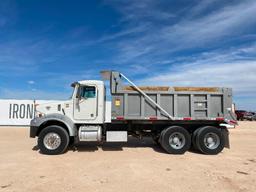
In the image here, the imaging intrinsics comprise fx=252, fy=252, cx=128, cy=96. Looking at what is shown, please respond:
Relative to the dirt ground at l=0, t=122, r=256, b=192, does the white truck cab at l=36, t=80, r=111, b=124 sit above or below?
above

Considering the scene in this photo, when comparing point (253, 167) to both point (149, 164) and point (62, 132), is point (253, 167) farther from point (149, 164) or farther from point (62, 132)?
point (62, 132)

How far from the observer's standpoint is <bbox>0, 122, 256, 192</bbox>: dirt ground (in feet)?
19.0

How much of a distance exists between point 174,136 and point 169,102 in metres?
1.38

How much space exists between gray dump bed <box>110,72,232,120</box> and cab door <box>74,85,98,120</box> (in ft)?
2.55

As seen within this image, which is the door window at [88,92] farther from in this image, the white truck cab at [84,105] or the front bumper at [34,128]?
the front bumper at [34,128]

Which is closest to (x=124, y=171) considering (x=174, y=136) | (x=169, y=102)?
(x=174, y=136)

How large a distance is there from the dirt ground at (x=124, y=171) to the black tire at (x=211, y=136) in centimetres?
30

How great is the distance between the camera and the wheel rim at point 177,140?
32.9 ft

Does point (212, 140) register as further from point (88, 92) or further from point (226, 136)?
point (88, 92)

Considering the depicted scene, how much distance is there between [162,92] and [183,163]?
3102mm

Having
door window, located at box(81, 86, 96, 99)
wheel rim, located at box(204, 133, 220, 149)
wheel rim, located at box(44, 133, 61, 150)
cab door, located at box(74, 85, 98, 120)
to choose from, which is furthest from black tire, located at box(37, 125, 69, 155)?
wheel rim, located at box(204, 133, 220, 149)

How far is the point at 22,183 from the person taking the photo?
19.3ft

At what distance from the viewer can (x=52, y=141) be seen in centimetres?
948

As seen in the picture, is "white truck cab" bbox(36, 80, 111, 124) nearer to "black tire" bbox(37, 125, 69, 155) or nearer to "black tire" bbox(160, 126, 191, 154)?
"black tire" bbox(37, 125, 69, 155)
